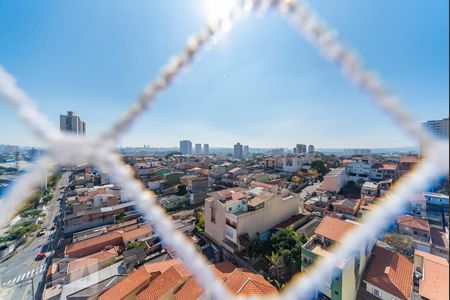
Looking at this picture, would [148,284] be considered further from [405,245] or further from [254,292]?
[405,245]

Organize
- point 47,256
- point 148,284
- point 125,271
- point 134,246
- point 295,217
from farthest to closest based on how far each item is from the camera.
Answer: point 295,217 < point 47,256 < point 134,246 < point 125,271 < point 148,284

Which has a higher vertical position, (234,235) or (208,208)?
(208,208)

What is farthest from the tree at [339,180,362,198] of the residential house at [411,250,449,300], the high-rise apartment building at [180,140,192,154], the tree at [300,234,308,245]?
the high-rise apartment building at [180,140,192,154]

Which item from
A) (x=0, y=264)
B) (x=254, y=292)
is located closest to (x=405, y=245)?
(x=254, y=292)

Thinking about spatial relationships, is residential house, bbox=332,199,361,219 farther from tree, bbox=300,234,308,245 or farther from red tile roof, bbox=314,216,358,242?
red tile roof, bbox=314,216,358,242

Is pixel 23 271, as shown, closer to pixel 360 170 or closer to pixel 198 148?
pixel 360 170

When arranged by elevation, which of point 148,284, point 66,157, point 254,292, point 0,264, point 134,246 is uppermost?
point 66,157
